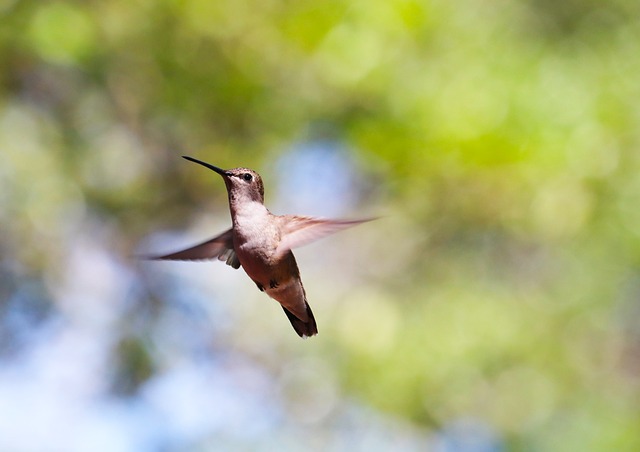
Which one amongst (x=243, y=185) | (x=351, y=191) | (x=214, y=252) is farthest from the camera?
(x=351, y=191)

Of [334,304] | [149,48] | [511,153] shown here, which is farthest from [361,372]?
[149,48]

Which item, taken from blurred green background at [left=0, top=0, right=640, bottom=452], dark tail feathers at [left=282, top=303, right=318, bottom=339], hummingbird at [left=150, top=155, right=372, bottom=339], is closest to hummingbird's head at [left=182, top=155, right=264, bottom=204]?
hummingbird at [left=150, top=155, right=372, bottom=339]

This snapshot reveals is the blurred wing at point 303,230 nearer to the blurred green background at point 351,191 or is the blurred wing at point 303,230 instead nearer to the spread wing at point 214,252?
the spread wing at point 214,252

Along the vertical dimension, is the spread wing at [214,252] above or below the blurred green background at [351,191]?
below

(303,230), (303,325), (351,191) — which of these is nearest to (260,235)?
(303,230)

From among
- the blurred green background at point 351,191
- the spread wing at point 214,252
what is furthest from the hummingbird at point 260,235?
the blurred green background at point 351,191

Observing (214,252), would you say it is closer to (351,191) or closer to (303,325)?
(303,325)

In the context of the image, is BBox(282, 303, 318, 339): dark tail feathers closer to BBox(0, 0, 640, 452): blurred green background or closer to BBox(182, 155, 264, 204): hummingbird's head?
BBox(182, 155, 264, 204): hummingbird's head
